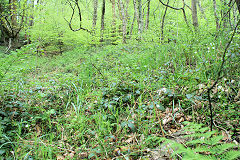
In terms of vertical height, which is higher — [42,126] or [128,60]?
[128,60]

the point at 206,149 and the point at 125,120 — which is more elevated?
the point at 206,149

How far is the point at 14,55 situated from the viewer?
2.56m

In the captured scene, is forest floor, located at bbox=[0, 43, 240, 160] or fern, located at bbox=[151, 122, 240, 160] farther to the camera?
forest floor, located at bbox=[0, 43, 240, 160]

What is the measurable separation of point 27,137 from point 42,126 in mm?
277

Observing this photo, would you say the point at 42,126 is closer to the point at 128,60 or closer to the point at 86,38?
the point at 128,60

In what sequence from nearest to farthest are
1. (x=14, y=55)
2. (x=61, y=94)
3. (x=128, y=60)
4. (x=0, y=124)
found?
1. (x=0, y=124)
2. (x=14, y=55)
3. (x=61, y=94)
4. (x=128, y=60)

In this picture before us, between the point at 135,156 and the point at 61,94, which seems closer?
the point at 135,156

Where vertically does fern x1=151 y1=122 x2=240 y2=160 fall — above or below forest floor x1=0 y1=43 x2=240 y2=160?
above

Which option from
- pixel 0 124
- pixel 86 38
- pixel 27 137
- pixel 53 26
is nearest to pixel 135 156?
pixel 27 137

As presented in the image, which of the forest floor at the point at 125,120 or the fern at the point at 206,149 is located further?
the forest floor at the point at 125,120

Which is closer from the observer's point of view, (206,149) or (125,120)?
(206,149)

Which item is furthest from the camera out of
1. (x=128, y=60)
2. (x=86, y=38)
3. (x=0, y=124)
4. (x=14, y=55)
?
(x=86, y=38)

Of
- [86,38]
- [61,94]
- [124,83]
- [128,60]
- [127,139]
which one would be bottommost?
[127,139]

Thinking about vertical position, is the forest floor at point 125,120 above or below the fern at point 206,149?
below
